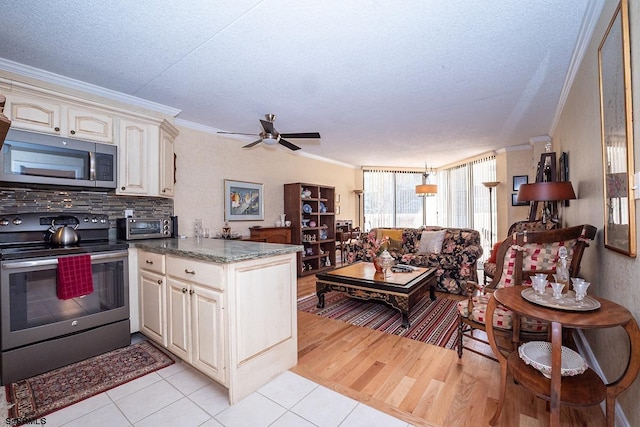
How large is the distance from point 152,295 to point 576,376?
9.74 ft

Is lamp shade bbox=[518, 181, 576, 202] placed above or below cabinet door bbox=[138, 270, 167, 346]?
above

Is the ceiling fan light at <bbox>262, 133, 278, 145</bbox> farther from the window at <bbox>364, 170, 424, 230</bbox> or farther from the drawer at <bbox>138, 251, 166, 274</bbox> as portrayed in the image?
the window at <bbox>364, 170, 424, 230</bbox>

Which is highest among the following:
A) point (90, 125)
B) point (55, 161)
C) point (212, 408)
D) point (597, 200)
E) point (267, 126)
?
point (267, 126)

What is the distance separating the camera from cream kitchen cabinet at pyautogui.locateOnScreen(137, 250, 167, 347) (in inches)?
92.2

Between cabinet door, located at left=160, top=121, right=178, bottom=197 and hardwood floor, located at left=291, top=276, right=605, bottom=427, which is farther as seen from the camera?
cabinet door, located at left=160, top=121, right=178, bottom=197

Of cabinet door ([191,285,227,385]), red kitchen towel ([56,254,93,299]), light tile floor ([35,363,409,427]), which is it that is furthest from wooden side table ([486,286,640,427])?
red kitchen towel ([56,254,93,299])

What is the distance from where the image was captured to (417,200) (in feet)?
26.5

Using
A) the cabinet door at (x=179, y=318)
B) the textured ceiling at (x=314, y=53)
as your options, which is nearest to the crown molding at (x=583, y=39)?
the textured ceiling at (x=314, y=53)

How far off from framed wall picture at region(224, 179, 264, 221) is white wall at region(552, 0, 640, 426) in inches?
165

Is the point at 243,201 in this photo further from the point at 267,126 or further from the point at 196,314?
the point at 196,314

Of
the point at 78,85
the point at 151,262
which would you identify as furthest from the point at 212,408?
the point at 78,85

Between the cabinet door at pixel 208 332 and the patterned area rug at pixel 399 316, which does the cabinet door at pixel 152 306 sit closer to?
the cabinet door at pixel 208 332

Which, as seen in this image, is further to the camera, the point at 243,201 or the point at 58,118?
the point at 243,201

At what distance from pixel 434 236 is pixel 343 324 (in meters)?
2.52
